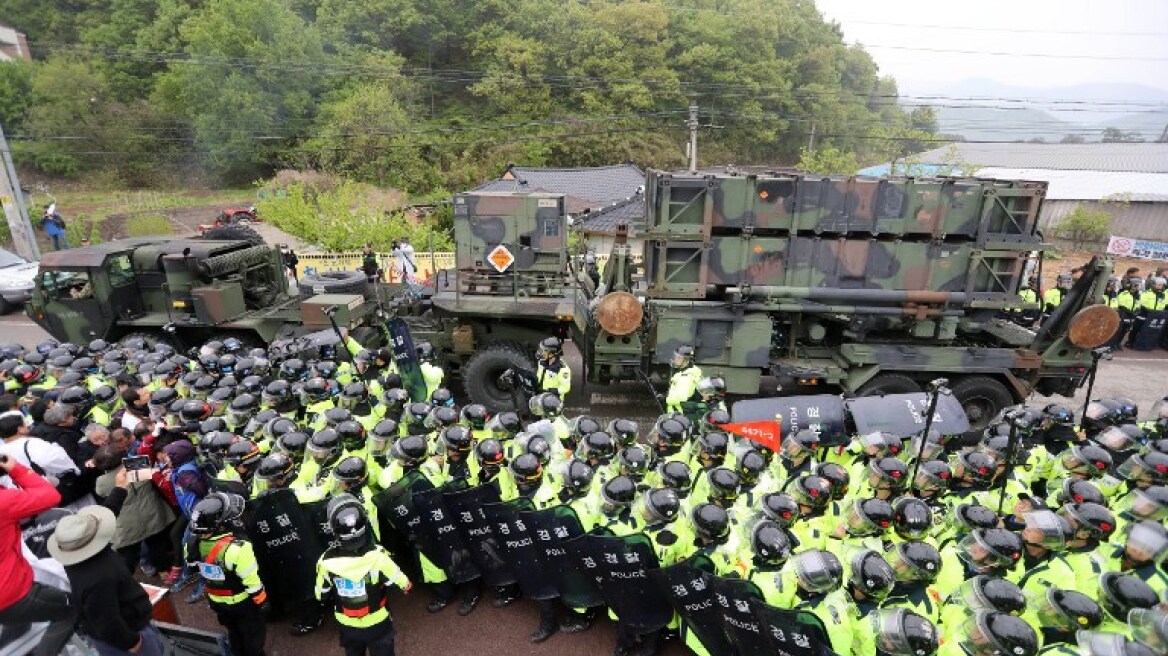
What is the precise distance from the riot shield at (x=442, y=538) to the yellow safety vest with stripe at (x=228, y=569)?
109 cm

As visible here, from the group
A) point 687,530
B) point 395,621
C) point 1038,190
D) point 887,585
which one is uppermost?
point 1038,190

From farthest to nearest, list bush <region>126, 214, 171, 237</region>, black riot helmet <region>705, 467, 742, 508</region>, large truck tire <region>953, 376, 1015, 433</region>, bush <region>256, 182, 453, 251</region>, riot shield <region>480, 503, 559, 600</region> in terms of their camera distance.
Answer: bush <region>126, 214, 171, 237</region> < bush <region>256, 182, 453, 251</region> < large truck tire <region>953, 376, 1015, 433</region> < riot shield <region>480, 503, 559, 600</region> < black riot helmet <region>705, 467, 742, 508</region>

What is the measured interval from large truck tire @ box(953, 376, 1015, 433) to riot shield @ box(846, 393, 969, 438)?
1923mm

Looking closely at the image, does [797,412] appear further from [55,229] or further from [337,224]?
[55,229]

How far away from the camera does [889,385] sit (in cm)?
792

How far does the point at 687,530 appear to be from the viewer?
3.96 meters

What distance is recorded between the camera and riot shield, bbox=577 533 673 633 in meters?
3.92

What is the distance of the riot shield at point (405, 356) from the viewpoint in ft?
21.9

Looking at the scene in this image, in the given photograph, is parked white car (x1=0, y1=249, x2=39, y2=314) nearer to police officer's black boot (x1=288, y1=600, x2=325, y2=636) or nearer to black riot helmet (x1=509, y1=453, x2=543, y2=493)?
police officer's black boot (x1=288, y1=600, x2=325, y2=636)

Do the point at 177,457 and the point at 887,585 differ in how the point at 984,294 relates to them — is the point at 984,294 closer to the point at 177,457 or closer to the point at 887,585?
the point at 887,585

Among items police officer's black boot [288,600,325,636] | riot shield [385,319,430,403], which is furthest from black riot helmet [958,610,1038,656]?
riot shield [385,319,430,403]

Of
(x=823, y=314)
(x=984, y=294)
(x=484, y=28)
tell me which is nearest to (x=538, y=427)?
(x=823, y=314)

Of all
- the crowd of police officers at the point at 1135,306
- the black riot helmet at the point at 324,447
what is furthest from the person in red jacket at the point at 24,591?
the crowd of police officers at the point at 1135,306

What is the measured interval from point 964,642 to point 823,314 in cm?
561
